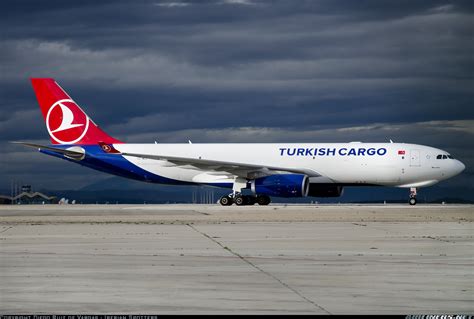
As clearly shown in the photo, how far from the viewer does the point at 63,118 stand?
57062 millimetres

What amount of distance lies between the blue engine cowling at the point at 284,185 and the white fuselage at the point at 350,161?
8.74 ft

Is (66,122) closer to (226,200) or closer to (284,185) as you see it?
(226,200)

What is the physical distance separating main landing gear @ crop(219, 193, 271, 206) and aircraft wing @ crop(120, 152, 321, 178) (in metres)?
1.28

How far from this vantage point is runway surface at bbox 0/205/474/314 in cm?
1018

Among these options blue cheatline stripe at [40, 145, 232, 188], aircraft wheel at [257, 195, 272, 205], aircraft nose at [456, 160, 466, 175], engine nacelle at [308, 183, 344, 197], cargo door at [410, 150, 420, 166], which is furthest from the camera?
blue cheatline stripe at [40, 145, 232, 188]

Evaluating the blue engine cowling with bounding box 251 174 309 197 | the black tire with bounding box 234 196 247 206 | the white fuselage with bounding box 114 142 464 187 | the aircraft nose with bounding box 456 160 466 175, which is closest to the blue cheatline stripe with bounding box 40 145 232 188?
the white fuselage with bounding box 114 142 464 187

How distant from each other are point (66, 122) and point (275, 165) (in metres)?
15.4

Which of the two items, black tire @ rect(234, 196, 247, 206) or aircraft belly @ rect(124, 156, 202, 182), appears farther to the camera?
aircraft belly @ rect(124, 156, 202, 182)

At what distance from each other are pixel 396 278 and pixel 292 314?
3727 millimetres

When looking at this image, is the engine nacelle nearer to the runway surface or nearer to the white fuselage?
the white fuselage

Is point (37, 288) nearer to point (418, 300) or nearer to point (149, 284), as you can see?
point (149, 284)

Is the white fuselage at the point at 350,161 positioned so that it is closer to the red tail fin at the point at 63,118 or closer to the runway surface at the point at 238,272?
the red tail fin at the point at 63,118

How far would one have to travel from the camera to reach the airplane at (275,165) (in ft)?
160

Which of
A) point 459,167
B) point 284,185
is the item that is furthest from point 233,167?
point 459,167
